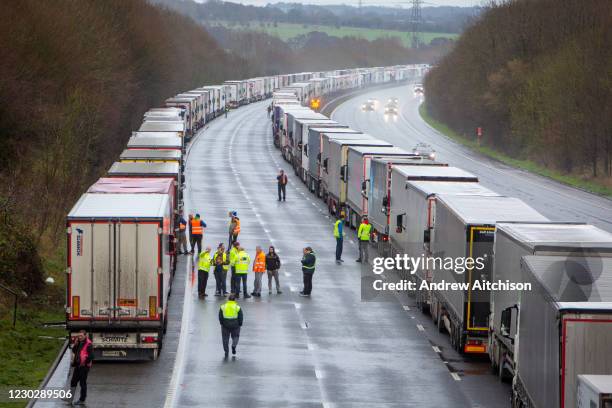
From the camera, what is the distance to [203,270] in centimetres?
3416

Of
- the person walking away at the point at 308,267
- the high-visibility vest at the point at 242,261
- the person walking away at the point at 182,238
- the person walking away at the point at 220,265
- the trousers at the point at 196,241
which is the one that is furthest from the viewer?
the trousers at the point at 196,241

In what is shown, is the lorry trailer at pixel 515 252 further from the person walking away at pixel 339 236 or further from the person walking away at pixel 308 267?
the person walking away at pixel 339 236

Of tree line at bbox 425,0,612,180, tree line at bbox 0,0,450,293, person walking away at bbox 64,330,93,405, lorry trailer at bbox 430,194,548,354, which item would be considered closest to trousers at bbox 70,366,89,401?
person walking away at bbox 64,330,93,405

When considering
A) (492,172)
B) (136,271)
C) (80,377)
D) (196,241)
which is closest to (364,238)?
(196,241)

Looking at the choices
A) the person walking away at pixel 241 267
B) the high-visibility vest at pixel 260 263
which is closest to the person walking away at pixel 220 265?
the person walking away at pixel 241 267

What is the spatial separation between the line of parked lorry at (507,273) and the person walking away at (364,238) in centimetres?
65

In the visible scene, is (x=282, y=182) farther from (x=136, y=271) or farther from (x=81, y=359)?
(x=81, y=359)

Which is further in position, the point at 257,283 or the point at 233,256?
the point at 257,283

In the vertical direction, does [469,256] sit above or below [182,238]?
above

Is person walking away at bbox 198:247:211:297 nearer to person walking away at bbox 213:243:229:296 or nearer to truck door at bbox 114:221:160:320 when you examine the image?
person walking away at bbox 213:243:229:296

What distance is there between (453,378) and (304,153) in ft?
143

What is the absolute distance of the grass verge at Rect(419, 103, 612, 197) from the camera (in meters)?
72.9

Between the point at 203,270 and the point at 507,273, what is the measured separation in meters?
13.3

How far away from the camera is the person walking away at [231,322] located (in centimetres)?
2617
